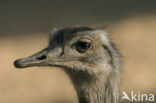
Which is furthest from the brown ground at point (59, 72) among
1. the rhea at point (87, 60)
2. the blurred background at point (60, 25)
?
the rhea at point (87, 60)

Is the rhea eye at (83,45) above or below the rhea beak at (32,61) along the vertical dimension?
above

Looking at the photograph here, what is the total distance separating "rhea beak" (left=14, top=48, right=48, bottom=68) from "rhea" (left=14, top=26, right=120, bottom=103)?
0.04ft

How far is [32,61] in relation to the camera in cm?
246

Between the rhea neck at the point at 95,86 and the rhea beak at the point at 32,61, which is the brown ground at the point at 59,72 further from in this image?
the rhea beak at the point at 32,61

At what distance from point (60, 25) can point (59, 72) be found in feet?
5.78

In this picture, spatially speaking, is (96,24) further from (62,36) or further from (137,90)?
(62,36)

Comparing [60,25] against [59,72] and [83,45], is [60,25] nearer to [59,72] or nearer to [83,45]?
[59,72]

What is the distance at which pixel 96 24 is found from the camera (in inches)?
264

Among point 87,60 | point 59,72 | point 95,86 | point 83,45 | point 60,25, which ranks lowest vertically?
point 59,72

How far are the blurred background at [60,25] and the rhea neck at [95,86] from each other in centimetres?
151

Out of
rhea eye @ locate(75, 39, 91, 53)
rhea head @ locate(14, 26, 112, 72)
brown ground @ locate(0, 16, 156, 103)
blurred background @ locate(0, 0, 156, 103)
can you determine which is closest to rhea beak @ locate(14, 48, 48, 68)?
rhea head @ locate(14, 26, 112, 72)

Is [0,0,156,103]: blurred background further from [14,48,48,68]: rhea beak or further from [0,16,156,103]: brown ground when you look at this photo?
[14,48,48,68]: rhea beak

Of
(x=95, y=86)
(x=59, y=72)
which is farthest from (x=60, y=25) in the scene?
(x=95, y=86)

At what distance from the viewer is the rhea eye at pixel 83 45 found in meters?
2.67
